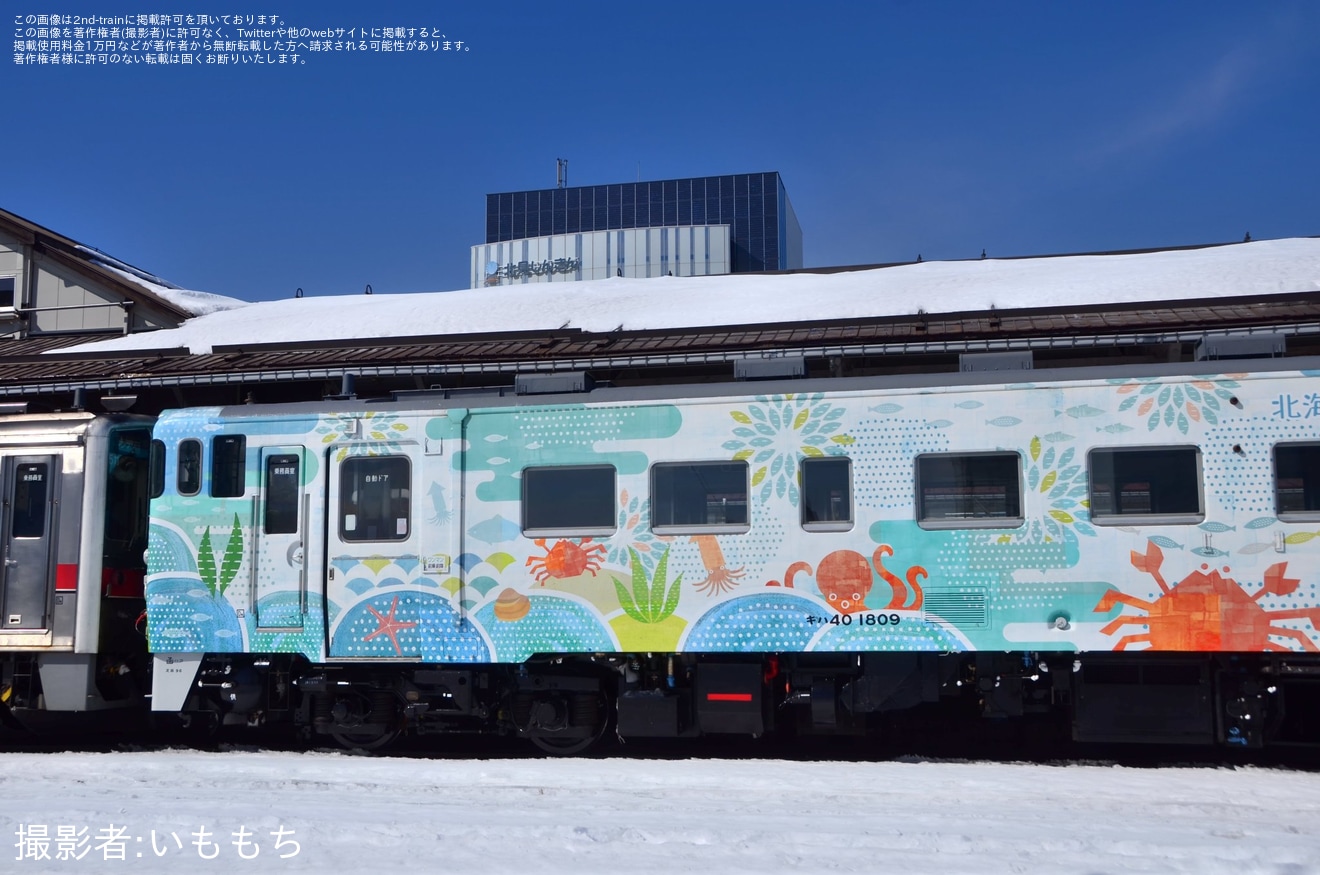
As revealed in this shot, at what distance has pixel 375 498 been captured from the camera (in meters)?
11.0

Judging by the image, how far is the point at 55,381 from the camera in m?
13.3

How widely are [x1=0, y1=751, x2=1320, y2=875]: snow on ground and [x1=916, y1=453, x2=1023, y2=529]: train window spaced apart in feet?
6.79

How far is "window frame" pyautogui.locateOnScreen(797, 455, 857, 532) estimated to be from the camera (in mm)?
10070

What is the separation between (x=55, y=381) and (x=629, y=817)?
942 centimetres

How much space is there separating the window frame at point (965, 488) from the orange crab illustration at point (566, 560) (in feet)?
9.32

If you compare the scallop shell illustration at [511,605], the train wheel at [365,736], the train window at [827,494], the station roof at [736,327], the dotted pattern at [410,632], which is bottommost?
the train wheel at [365,736]

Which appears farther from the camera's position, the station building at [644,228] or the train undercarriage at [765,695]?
the station building at [644,228]

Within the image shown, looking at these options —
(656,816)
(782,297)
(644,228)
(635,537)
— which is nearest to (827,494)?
(635,537)

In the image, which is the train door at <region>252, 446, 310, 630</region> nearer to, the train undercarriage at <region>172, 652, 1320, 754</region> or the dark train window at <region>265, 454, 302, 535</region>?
the dark train window at <region>265, 454, 302, 535</region>

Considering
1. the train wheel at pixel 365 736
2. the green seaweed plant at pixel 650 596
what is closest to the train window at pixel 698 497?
the green seaweed plant at pixel 650 596

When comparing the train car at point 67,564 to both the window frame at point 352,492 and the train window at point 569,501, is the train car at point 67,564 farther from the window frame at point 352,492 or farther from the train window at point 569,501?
the train window at point 569,501

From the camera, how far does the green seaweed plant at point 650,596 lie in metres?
10.3

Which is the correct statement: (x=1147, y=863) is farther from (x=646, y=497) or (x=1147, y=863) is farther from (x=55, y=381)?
(x=55, y=381)

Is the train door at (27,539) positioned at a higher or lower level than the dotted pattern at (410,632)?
higher
